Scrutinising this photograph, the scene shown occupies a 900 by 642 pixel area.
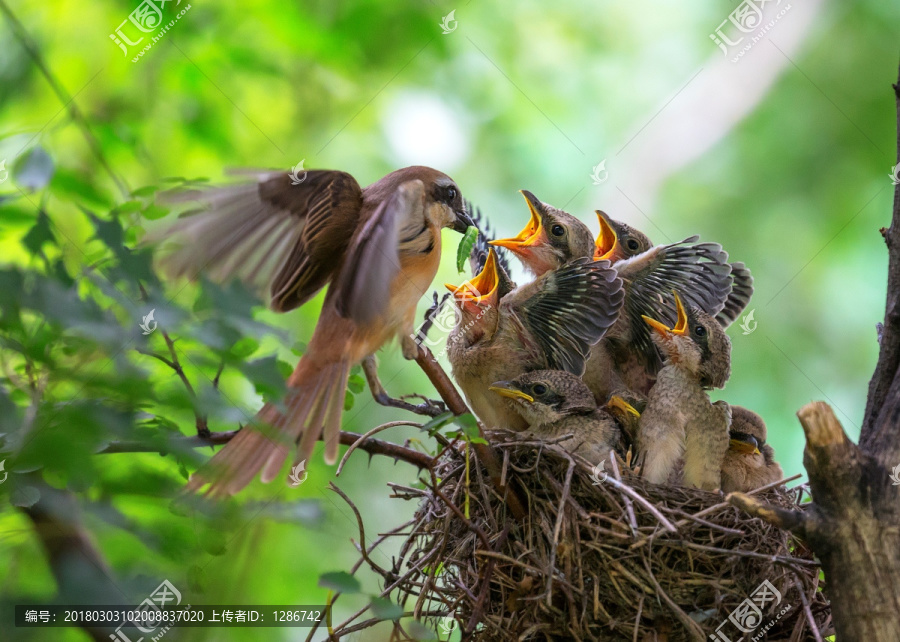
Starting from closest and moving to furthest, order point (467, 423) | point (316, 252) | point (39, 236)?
point (39, 236) → point (467, 423) → point (316, 252)

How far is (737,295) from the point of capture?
3301 mm

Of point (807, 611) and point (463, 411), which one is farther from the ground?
point (807, 611)

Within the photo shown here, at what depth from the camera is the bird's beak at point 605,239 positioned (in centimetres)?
341

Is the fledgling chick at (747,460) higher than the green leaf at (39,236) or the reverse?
higher

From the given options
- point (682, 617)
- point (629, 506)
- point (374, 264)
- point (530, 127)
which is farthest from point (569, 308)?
point (530, 127)

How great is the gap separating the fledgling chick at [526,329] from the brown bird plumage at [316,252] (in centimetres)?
61

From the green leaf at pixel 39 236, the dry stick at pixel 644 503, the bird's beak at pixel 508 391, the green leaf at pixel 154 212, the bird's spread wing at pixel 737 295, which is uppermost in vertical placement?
the bird's spread wing at pixel 737 295

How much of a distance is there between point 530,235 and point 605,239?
434 mm

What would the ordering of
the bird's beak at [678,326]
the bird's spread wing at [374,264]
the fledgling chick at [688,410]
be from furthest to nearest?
the bird's beak at [678,326]
the fledgling chick at [688,410]
the bird's spread wing at [374,264]

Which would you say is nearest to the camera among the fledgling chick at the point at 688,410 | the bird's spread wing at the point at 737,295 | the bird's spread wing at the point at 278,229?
the bird's spread wing at the point at 278,229

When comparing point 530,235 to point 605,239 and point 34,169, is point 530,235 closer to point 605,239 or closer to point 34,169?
point 605,239

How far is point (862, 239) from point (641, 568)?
3.58m

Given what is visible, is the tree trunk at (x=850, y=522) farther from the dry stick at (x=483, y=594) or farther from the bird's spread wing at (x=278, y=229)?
the bird's spread wing at (x=278, y=229)

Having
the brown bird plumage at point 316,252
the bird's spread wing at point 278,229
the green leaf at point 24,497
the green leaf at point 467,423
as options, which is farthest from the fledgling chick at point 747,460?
the green leaf at point 24,497
